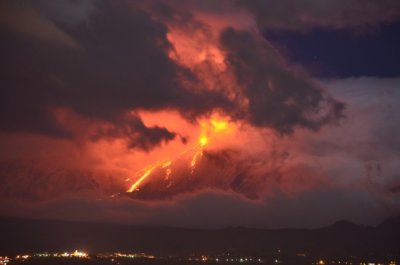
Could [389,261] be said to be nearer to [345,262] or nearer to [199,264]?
[345,262]

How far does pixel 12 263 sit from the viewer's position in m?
156

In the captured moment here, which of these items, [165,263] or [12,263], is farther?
[165,263]

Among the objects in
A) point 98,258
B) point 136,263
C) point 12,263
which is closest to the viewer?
point 12,263

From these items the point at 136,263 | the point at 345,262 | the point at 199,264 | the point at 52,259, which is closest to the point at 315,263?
the point at 345,262

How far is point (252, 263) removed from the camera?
192750 millimetres

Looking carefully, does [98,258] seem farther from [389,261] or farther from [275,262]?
[389,261]

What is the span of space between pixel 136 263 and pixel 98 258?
20021 millimetres

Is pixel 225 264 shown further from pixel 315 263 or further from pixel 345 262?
pixel 345 262

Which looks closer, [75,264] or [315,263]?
[75,264]

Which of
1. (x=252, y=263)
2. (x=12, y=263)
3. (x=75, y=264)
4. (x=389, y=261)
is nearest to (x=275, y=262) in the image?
(x=252, y=263)

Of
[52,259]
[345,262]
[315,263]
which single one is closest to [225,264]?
[315,263]

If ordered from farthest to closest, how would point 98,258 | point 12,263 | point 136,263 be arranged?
1. point 98,258
2. point 136,263
3. point 12,263

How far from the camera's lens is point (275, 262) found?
200m

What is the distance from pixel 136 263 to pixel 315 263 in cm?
6425
